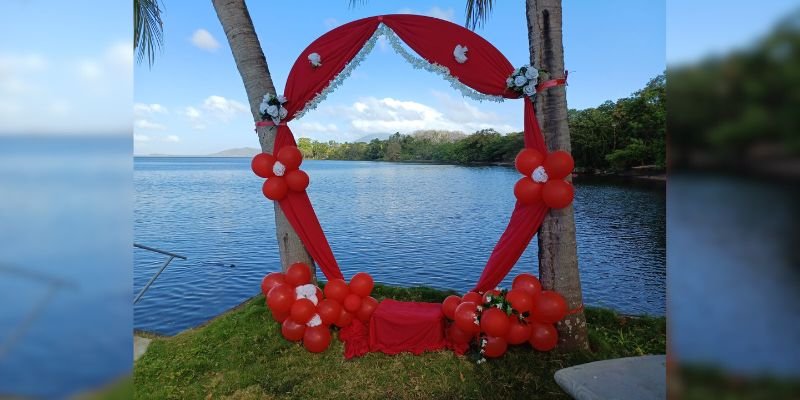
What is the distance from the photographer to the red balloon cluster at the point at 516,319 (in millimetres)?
4023

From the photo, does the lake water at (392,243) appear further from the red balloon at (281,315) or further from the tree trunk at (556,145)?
the tree trunk at (556,145)

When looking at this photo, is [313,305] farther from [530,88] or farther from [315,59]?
[530,88]

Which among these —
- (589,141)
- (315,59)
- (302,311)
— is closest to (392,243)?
(302,311)

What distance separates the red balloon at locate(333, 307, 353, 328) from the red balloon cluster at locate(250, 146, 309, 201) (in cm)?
121

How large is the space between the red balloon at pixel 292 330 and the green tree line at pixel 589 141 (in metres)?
16.1

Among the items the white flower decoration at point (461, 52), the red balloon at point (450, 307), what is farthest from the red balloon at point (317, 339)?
the white flower decoration at point (461, 52)

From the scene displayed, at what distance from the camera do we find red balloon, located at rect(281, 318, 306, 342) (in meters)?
4.54

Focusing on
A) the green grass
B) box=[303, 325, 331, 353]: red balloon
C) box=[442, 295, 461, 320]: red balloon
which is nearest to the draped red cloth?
box=[442, 295, 461, 320]: red balloon

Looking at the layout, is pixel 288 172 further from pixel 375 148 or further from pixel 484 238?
pixel 375 148

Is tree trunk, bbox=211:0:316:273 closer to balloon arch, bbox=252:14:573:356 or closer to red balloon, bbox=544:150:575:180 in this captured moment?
balloon arch, bbox=252:14:573:356

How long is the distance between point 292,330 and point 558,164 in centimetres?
266
